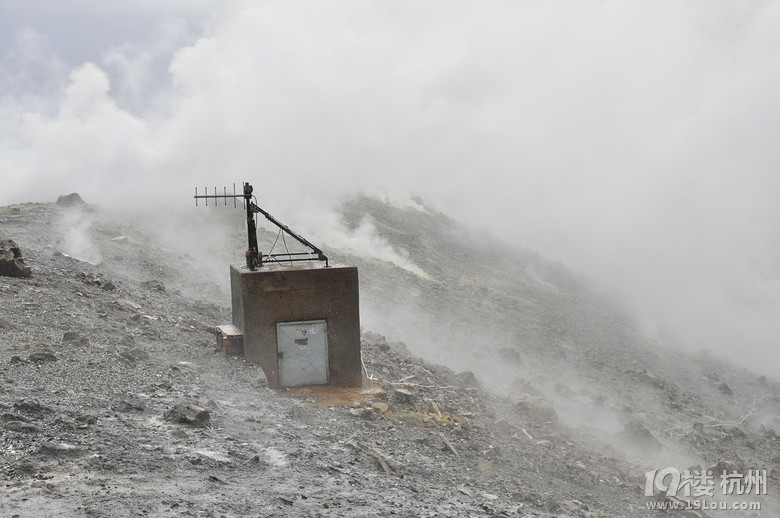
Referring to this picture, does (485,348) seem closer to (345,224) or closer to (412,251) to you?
(412,251)

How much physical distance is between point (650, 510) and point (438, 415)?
352cm

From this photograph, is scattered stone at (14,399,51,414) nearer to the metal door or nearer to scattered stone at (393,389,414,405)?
the metal door

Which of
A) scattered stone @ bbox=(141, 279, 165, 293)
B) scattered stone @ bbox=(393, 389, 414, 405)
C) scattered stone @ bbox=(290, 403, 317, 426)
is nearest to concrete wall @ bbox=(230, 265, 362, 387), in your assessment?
scattered stone @ bbox=(393, 389, 414, 405)

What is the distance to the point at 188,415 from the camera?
7.75 metres

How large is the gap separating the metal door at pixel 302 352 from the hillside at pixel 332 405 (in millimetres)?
529

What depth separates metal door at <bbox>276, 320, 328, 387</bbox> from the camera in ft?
37.4

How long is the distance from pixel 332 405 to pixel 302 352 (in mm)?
1561

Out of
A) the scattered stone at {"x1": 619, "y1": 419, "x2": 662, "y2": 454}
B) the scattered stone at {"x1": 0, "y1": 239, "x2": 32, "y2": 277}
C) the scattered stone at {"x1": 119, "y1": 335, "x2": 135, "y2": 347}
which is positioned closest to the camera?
the scattered stone at {"x1": 119, "y1": 335, "x2": 135, "y2": 347}

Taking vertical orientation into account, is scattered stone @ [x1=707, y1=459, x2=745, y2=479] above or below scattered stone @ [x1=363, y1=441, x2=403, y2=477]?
below

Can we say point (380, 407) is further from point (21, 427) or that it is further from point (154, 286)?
point (154, 286)

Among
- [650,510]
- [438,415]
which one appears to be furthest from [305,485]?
[650,510]

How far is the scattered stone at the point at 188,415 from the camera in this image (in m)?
7.71

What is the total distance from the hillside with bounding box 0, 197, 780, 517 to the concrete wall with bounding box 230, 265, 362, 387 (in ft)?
1.48

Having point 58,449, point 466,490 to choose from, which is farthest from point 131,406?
point 466,490
